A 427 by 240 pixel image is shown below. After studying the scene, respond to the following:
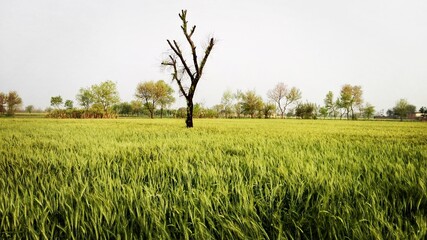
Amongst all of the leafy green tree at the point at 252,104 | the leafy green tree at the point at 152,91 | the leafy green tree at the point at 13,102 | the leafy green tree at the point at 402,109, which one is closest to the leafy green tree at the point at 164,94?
the leafy green tree at the point at 152,91

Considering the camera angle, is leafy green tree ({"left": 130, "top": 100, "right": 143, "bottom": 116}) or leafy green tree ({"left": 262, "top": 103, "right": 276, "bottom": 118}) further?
leafy green tree ({"left": 130, "top": 100, "right": 143, "bottom": 116})

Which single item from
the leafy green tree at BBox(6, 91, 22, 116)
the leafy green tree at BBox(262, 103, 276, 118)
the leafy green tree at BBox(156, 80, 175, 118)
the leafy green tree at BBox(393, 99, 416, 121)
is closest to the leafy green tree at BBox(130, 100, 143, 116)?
the leafy green tree at BBox(156, 80, 175, 118)

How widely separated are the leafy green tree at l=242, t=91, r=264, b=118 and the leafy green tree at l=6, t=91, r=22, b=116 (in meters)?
75.0

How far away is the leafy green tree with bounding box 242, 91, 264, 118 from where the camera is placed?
8331cm

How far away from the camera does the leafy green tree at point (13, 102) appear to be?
233 ft

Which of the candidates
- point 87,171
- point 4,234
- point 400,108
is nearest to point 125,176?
point 87,171

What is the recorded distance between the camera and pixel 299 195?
194 centimetres

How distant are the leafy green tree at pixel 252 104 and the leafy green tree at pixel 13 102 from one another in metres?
75.0

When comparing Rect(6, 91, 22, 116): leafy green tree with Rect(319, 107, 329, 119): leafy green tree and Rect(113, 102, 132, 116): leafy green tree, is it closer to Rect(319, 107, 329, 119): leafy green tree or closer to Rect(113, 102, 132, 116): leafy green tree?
Rect(113, 102, 132, 116): leafy green tree

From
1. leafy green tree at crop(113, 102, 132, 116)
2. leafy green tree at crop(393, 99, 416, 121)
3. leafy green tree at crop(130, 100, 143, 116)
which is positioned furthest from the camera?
leafy green tree at crop(113, 102, 132, 116)

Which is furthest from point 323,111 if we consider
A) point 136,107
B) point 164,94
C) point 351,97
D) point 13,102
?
point 13,102

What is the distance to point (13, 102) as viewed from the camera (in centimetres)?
→ 7300

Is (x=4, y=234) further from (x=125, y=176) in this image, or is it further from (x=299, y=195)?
(x=299, y=195)

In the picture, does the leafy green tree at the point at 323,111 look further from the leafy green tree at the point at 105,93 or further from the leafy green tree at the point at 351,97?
the leafy green tree at the point at 105,93
